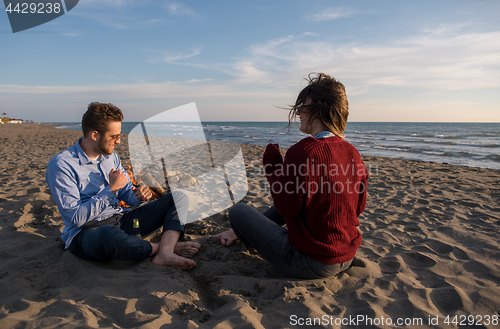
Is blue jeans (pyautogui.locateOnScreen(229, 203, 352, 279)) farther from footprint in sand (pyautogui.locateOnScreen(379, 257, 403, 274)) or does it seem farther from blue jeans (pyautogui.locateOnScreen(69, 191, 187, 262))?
blue jeans (pyautogui.locateOnScreen(69, 191, 187, 262))

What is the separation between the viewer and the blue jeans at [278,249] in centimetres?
195

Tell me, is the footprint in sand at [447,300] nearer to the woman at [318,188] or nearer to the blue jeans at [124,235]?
the woman at [318,188]

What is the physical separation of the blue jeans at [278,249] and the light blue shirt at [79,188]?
1.19 metres

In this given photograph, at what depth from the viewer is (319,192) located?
1688 mm

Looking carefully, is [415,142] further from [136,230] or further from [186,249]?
[136,230]

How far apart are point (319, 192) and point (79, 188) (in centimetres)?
206

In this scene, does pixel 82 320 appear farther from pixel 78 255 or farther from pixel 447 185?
pixel 447 185

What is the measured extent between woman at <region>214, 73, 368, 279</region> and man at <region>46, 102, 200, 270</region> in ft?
3.24

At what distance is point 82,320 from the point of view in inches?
60.9

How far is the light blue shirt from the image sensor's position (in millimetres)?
2153

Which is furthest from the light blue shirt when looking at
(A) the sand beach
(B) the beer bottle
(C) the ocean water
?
(C) the ocean water

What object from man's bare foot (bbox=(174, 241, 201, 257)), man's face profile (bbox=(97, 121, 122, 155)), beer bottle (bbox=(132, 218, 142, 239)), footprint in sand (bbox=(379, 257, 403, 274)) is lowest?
footprint in sand (bbox=(379, 257, 403, 274))

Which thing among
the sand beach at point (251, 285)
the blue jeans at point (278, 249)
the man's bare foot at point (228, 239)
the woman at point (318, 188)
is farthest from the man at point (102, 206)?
the woman at point (318, 188)

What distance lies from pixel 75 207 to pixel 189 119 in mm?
1845
